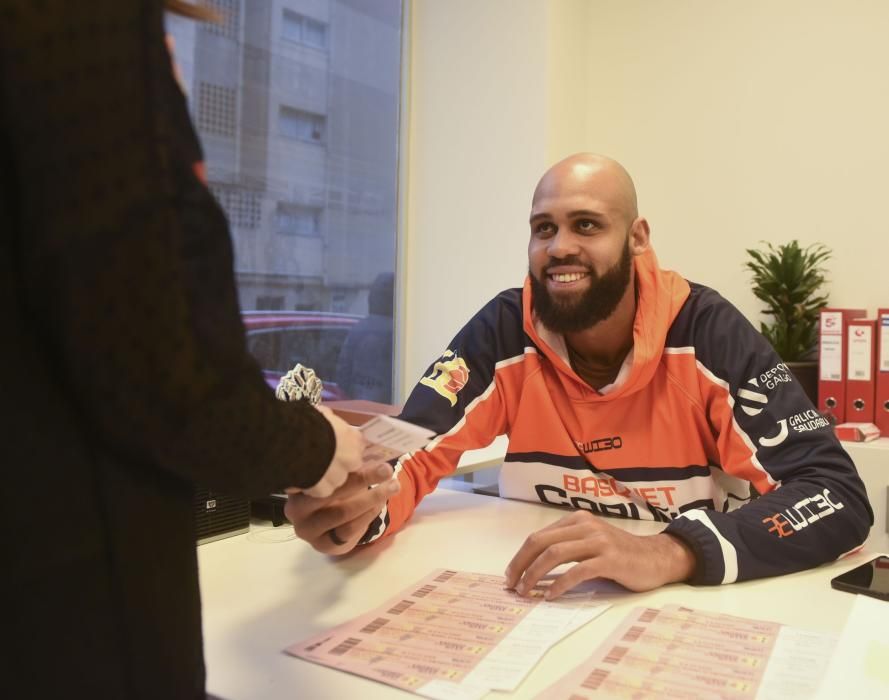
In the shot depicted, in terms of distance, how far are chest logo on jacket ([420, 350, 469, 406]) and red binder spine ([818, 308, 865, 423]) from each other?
163cm

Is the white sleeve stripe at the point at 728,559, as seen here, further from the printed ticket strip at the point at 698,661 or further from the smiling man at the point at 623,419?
the printed ticket strip at the point at 698,661

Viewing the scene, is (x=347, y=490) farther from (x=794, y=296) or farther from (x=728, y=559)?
(x=794, y=296)

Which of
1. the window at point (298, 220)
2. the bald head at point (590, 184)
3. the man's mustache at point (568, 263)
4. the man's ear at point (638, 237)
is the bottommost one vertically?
the man's mustache at point (568, 263)

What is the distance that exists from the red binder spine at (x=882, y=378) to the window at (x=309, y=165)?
6.34 ft

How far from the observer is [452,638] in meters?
0.91

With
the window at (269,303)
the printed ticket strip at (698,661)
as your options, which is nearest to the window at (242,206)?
the window at (269,303)

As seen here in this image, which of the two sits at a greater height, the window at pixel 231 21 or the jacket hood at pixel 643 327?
the window at pixel 231 21

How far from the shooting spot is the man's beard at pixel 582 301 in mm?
1684

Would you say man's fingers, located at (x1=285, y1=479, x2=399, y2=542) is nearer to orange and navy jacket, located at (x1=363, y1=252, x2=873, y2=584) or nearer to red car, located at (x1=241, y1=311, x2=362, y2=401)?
orange and navy jacket, located at (x1=363, y1=252, x2=873, y2=584)

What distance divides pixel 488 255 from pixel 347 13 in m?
1.16

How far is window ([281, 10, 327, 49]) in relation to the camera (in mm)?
2979

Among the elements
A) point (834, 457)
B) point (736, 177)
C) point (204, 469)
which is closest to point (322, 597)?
point (204, 469)

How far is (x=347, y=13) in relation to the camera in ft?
10.7

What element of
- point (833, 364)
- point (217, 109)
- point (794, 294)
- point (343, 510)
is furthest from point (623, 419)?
point (217, 109)
